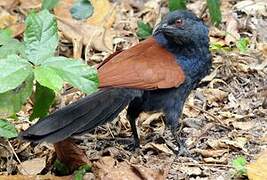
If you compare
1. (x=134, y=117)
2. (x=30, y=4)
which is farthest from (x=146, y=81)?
(x=30, y=4)

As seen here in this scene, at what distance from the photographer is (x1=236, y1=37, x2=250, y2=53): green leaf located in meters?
5.22

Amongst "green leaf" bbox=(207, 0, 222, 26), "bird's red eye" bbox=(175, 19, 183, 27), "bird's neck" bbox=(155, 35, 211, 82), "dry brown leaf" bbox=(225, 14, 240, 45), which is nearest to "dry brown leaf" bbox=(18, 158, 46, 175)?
"bird's neck" bbox=(155, 35, 211, 82)

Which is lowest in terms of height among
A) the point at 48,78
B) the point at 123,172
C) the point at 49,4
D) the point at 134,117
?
the point at 134,117

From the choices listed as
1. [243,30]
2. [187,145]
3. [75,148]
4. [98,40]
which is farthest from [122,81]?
[243,30]

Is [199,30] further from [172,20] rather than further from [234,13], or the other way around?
[234,13]

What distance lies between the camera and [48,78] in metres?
3.02

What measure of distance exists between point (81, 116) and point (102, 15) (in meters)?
2.28

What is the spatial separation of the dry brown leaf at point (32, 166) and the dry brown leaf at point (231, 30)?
6.88 feet

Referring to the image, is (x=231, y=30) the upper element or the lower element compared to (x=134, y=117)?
lower

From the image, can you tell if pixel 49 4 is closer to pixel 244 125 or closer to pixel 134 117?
pixel 134 117

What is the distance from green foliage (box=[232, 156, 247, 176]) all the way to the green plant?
1.00 meters

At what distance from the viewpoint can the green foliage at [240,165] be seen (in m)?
3.63

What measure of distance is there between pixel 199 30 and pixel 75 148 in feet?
3.52

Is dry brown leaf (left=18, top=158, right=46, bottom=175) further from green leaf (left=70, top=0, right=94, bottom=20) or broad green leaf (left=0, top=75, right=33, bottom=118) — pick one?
green leaf (left=70, top=0, right=94, bottom=20)
